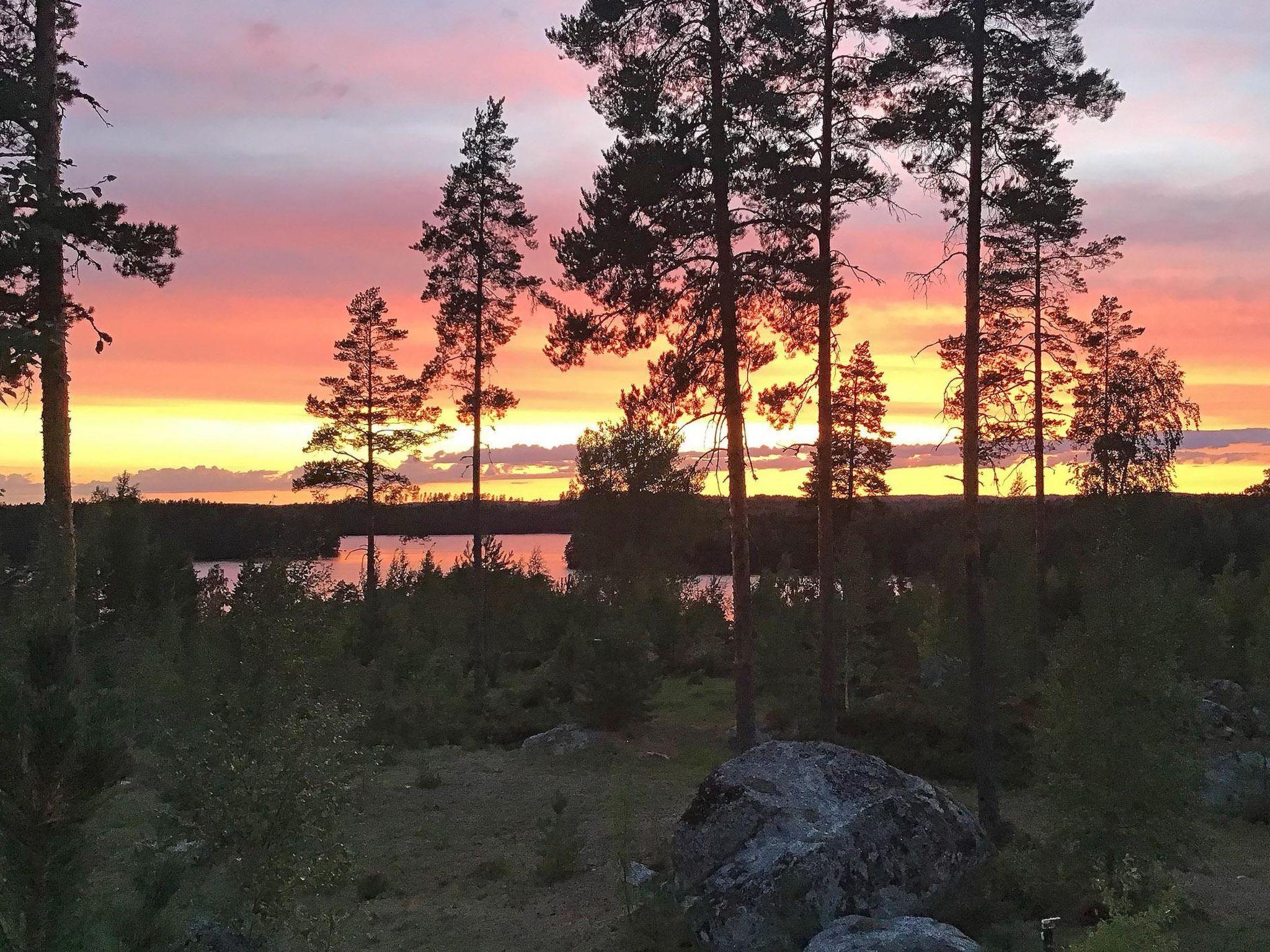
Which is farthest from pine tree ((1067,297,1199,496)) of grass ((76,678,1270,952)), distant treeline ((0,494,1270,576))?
grass ((76,678,1270,952))

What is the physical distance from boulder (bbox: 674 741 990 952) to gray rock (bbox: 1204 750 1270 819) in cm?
776

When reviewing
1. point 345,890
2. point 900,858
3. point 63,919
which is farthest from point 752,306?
point 63,919

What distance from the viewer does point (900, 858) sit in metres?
10.2

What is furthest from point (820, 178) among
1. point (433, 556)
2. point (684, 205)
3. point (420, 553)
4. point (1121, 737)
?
point (420, 553)

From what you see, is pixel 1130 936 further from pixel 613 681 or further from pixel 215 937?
pixel 613 681

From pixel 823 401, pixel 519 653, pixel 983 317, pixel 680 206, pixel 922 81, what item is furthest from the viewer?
pixel 519 653

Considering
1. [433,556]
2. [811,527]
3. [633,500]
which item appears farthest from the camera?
[633,500]

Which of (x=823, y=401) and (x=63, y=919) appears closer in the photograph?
(x=63, y=919)

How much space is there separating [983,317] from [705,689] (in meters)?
13.4

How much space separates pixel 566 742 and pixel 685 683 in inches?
401

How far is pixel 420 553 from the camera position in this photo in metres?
164

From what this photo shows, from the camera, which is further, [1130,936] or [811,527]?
[811,527]

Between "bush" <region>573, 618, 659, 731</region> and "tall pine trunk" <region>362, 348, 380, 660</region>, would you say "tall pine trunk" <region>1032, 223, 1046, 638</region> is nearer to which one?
"bush" <region>573, 618, 659, 731</region>

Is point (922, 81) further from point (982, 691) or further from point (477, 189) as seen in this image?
point (477, 189)
